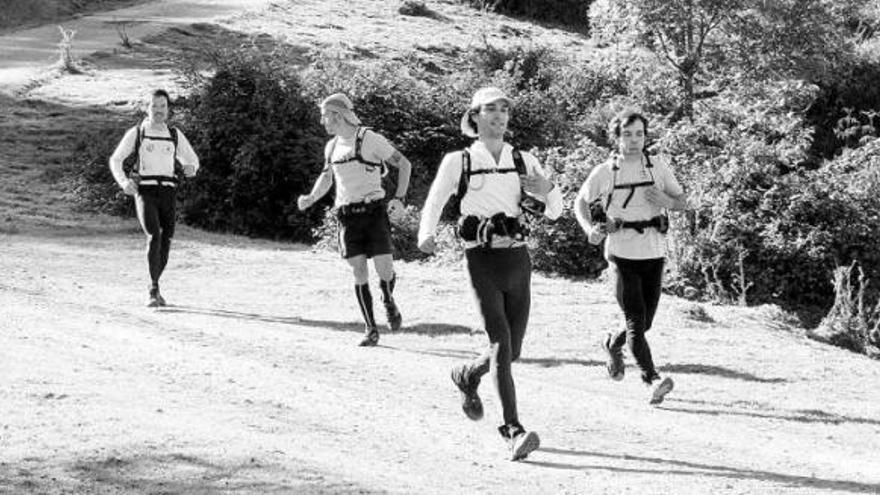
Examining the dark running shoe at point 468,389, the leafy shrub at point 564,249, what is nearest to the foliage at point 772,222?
the leafy shrub at point 564,249

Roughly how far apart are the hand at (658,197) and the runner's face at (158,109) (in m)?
5.62

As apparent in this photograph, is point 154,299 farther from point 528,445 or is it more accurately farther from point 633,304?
point 528,445

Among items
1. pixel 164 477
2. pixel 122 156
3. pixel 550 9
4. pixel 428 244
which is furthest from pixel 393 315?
pixel 550 9

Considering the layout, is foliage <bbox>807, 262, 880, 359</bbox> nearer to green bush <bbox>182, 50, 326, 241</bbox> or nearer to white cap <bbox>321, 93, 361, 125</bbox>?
white cap <bbox>321, 93, 361, 125</bbox>

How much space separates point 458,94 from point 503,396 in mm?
20564

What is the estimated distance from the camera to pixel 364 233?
11062mm

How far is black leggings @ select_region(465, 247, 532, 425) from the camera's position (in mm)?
7430

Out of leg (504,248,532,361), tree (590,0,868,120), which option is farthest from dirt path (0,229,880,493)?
tree (590,0,868,120)

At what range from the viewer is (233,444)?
742cm

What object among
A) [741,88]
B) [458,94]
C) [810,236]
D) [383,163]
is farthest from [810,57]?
[383,163]

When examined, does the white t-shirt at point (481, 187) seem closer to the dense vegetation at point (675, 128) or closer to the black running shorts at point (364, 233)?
the black running shorts at point (364, 233)

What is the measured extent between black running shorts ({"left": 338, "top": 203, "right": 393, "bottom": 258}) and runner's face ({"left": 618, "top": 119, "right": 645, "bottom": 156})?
9.02ft

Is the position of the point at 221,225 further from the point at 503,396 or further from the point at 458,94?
the point at 503,396

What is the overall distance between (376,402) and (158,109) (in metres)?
5.01
